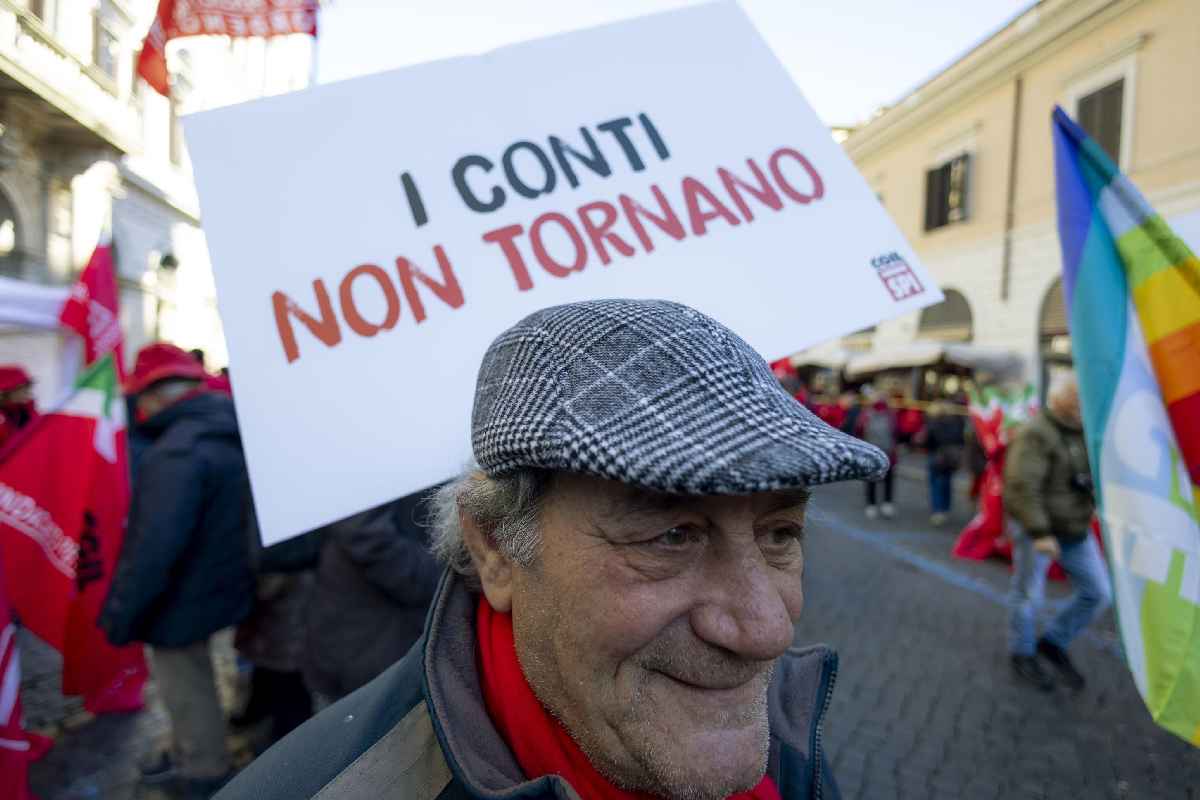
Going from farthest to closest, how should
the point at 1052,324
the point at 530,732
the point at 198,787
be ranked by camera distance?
the point at 1052,324
the point at 198,787
the point at 530,732

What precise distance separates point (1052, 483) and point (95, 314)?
5011 millimetres

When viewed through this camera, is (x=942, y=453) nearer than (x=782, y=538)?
No

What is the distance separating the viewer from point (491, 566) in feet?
3.69

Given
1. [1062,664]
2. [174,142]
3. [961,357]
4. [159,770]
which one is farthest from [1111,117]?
[174,142]

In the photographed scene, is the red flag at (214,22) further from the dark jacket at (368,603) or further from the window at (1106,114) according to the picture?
the window at (1106,114)

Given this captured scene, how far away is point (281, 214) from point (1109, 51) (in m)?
16.1

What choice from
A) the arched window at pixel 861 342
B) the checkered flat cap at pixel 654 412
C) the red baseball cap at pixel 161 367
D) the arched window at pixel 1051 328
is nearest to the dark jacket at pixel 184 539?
the red baseball cap at pixel 161 367

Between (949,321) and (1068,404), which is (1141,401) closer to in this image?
(1068,404)

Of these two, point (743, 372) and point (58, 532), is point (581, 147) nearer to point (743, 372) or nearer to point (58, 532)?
point (743, 372)

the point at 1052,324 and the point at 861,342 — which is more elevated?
the point at 861,342

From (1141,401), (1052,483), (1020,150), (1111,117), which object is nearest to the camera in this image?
(1141,401)

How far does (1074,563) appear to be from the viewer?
12.8 feet

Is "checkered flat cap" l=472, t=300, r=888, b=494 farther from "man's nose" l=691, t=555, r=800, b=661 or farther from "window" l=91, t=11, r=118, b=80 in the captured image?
"window" l=91, t=11, r=118, b=80


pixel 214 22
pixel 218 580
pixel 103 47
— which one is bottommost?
pixel 218 580
